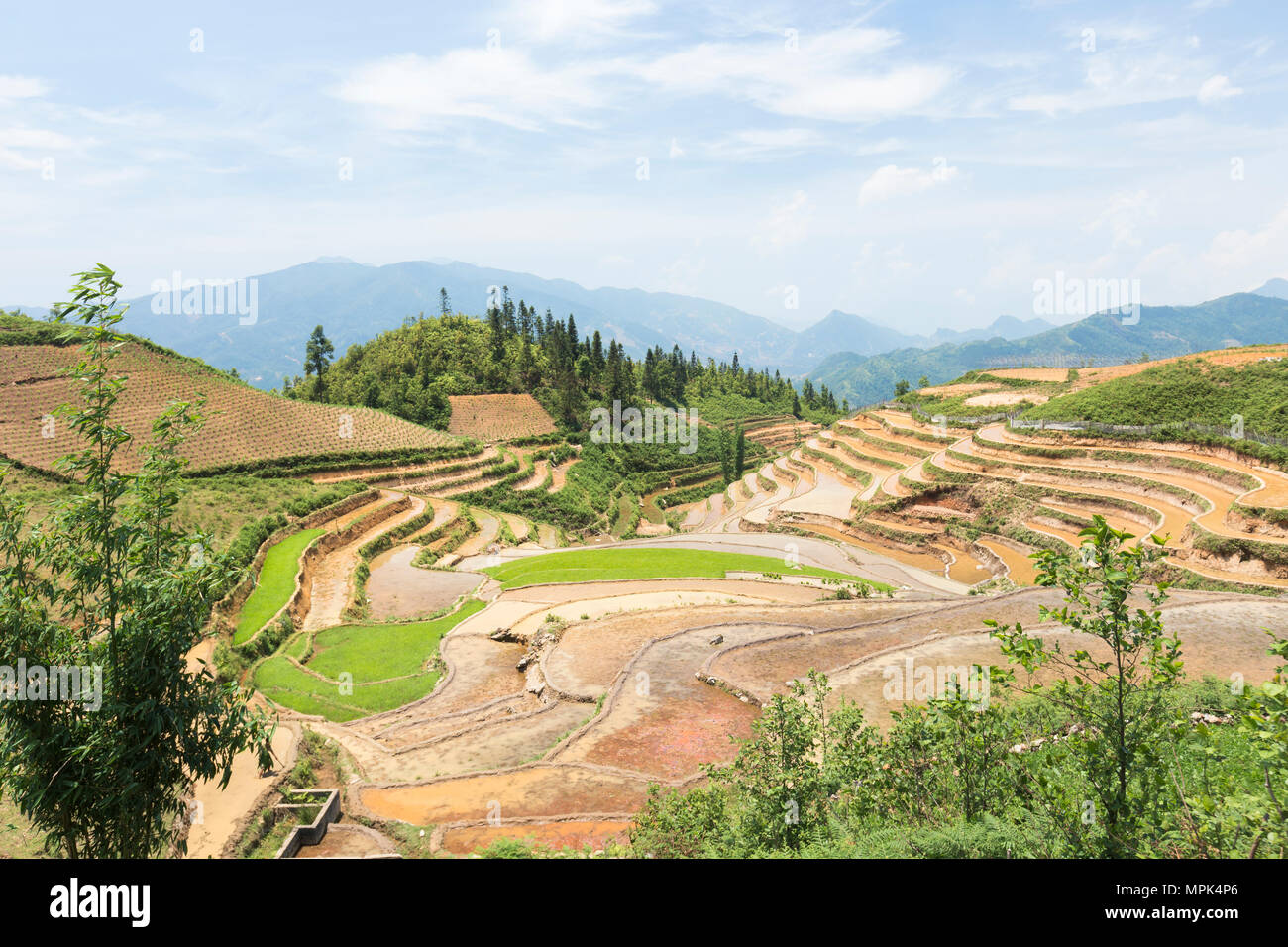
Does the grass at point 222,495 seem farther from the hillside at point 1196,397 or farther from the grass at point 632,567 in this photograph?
the hillside at point 1196,397

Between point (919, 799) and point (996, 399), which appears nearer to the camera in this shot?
point (919, 799)

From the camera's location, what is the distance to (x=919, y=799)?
9.72 m

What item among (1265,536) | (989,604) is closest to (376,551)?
(989,604)

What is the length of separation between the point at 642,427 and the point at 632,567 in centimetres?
6768

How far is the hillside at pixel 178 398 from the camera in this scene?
149 feet

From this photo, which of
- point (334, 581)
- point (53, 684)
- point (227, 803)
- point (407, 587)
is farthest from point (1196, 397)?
point (53, 684)

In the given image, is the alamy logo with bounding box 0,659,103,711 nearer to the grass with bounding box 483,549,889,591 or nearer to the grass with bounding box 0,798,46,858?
the grass with bounding box 0,798,46,858

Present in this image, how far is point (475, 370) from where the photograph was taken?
332 ft

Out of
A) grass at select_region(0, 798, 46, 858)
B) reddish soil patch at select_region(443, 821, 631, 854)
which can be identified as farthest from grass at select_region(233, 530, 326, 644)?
reddish soil patch at select_region(443, 821, 631, 854)

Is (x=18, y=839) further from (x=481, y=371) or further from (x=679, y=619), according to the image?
(x=481, y=371)
